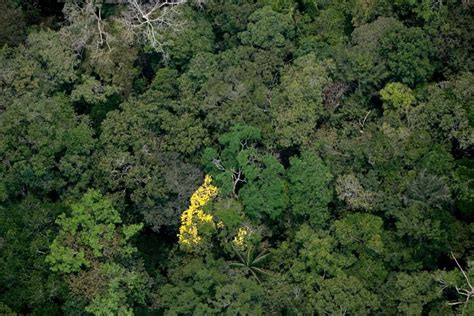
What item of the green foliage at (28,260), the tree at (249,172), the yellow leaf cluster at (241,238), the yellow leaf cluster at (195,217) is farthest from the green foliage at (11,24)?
the yellow leaf cluster at (241,238)

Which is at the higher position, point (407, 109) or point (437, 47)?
point (437, 47)

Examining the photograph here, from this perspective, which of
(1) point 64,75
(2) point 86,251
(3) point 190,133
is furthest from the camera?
(1) point 64,75

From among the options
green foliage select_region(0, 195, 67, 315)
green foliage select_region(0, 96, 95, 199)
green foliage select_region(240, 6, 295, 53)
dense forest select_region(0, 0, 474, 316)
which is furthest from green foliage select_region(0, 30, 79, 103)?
green foliage select_region(240, 6, 295, 53)

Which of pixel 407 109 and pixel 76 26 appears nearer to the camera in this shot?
pixel 407 109

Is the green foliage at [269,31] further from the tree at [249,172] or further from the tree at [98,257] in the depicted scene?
the tree at [98,257]

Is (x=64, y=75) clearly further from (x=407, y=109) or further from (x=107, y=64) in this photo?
(x=407, y=109)

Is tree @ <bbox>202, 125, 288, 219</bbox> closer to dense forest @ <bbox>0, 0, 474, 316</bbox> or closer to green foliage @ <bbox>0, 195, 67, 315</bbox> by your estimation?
dense forest @ <bbox>0, 0, 474, 316</bbox>

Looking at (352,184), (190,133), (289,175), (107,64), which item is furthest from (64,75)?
(352,184)
